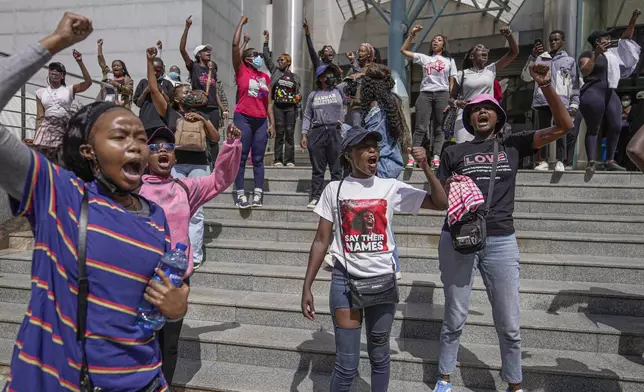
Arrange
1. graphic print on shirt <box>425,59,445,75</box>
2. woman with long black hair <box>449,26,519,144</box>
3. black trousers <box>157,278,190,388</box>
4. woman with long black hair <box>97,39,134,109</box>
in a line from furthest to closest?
woman with long black hair <box>97,39,134,109</box>
graphic print on shirt <box>425,59,445,75</box>
woman with long black hair <box>449,26,519,144</box>
black trousers <box>157,278,190,388</box>

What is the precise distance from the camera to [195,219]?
480 centimetres

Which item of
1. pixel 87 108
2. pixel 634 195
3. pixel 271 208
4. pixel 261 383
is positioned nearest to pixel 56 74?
pixel 271 208

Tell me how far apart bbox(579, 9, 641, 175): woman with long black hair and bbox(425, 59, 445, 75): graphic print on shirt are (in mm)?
1833

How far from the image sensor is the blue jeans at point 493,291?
123 inches

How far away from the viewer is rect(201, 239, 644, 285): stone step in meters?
4.52

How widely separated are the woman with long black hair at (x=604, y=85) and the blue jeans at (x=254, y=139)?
441 cm

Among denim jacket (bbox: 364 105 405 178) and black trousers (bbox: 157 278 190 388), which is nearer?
black trousers (bbox: 157 278 190 388)

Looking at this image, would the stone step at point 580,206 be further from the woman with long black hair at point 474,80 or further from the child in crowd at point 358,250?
the child in crowd at point 358,250

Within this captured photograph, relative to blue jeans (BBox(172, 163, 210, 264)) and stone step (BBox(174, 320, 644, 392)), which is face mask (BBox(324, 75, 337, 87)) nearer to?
blue jeans (BBox(172, 163, 210, 264))

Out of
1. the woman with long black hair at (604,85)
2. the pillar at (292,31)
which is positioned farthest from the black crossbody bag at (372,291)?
the pillar at (292,31)

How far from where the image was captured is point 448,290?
327cm

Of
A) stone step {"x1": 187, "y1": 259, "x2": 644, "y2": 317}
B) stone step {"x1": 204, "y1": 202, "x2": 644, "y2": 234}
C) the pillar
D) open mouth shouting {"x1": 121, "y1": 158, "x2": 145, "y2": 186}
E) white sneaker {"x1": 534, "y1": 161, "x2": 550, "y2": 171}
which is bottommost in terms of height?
stone step {"x1": 187, "y1": 259, "x2": 644, "y2": 317}

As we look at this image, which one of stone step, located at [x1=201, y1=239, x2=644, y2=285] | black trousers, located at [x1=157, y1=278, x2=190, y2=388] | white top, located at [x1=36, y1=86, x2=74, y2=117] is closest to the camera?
black trousers, located at [x1=157, y1=278, x2=190, y2=388]

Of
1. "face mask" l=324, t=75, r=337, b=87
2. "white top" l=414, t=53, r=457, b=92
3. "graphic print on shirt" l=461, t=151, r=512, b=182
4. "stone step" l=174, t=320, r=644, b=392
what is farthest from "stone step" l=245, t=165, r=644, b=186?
"graphic print on shirt" l=461, t=151, r=512, b=182
